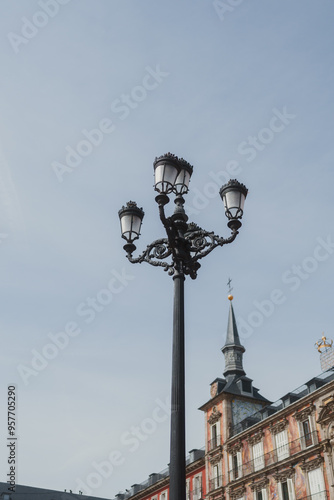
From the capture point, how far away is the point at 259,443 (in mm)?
34031

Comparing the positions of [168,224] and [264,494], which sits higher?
[264,494]

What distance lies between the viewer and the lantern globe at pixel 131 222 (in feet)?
33.2

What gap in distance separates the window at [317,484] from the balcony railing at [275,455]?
1437 mm

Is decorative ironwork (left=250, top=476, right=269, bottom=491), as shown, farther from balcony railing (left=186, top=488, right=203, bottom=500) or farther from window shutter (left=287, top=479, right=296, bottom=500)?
balcony railing (left=186, top=488, right=203, bottom=500)

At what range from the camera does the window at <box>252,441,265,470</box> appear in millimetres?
33281

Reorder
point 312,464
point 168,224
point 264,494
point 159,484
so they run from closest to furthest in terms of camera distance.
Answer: point 168,224 → point 312,464 → point 264,494 → point 159,484

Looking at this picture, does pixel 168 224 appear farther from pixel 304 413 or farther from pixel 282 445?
pixel 282 445

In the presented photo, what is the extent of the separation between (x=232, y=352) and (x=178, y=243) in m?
38.1

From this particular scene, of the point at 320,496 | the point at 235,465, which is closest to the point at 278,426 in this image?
the point at 320,496

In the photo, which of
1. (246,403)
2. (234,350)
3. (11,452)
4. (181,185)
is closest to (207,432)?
(246,403)

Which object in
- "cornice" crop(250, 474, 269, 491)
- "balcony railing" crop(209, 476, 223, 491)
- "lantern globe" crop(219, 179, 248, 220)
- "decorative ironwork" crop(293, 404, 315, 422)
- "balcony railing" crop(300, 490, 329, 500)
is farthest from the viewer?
"balcony railing" crop(209, 476, 223, 491)

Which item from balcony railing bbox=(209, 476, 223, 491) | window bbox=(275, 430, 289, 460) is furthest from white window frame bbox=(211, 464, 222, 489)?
window bbox=(275, 430, 289, 460)

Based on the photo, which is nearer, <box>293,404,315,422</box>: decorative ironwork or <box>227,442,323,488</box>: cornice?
<box>227,442,323,488</box>: cornice

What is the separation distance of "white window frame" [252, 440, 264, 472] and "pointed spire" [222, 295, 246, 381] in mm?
9686
